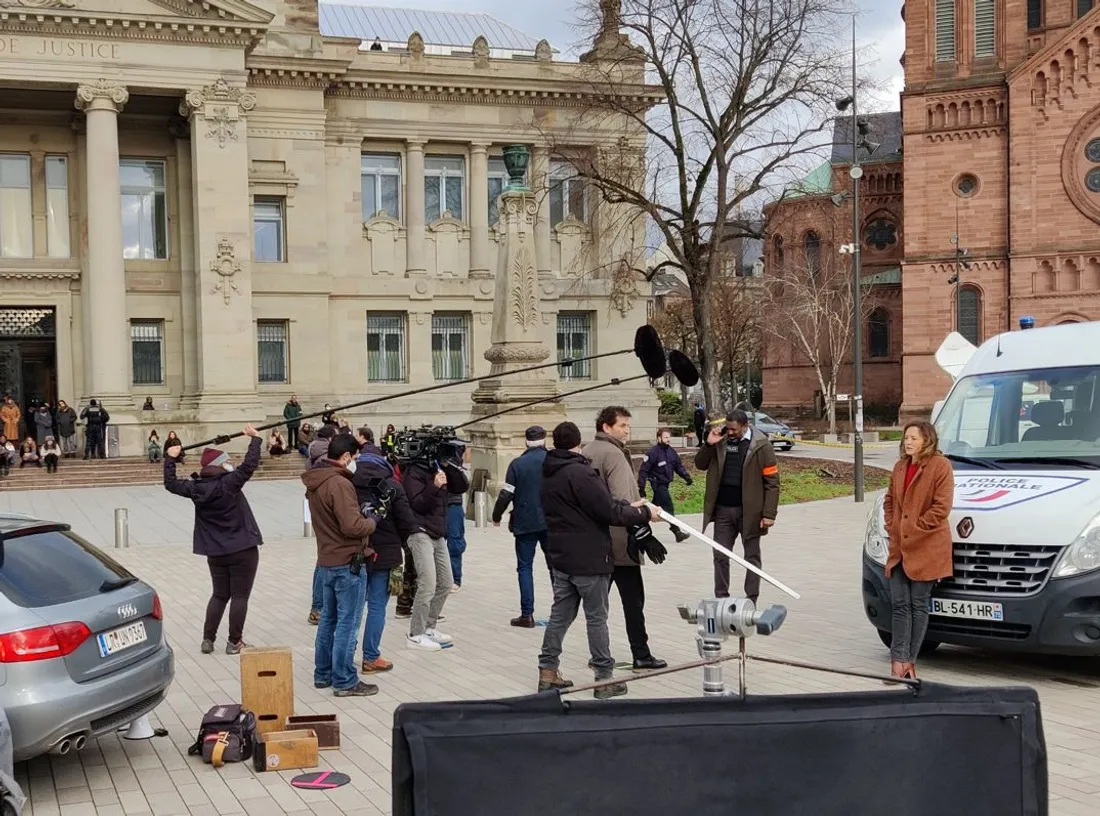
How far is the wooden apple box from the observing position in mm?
6672

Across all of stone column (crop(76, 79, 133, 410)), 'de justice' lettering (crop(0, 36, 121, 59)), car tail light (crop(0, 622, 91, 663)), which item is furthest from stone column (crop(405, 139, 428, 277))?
car tail light (crop(0, 622, 91, 663))

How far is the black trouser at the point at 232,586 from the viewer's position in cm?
975

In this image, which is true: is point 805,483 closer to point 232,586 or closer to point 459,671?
point 459,671

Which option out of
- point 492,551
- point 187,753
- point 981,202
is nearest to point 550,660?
point 187,753

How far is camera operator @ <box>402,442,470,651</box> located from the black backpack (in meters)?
2.81

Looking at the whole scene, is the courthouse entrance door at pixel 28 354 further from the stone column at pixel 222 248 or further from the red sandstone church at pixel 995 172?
the red sandstone church at pixel 995 172

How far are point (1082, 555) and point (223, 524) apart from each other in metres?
6.65

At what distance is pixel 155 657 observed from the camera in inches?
267

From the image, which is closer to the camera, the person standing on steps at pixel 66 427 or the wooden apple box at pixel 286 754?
the wooden apple box at pixel 286 754

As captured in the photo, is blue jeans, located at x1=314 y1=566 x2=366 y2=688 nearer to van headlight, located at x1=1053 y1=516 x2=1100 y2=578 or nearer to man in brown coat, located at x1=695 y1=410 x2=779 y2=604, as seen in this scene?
man in brown coat, located at x1=695 y1=410 x2=779 y2=604

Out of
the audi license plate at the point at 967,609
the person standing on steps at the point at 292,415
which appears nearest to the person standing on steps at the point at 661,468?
the audi license plate at the point at 967,609

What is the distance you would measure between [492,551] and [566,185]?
30.7 m

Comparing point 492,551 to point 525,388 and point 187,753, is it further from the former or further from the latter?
point 187,753

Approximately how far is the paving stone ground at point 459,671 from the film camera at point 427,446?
1.71m
